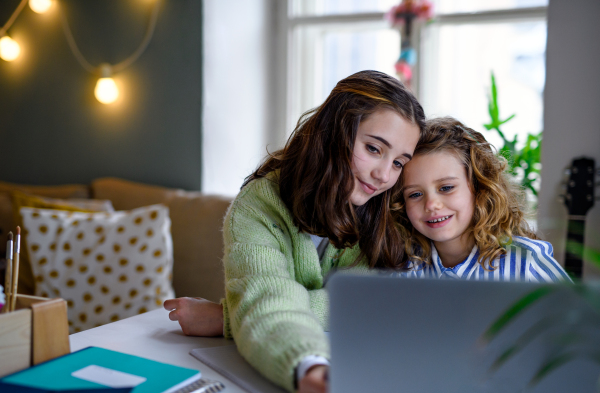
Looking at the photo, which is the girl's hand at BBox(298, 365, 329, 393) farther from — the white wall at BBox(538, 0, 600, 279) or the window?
the window

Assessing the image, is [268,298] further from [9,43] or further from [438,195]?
[9,43]

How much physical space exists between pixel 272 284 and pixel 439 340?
374 millimetres

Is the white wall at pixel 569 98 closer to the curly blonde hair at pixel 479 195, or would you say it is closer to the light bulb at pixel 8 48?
the curly blonde hair at pixel 479 195

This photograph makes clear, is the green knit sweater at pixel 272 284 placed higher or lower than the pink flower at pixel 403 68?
lower

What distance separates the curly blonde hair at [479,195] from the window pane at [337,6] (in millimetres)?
1510


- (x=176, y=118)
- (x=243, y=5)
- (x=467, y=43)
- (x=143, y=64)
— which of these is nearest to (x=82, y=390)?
(x=176, y=118)

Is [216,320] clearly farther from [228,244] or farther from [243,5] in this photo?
[243,5]

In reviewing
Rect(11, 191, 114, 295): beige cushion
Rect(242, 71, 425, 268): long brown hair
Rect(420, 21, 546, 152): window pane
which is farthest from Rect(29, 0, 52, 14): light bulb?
Rect(242, 71, 425, 268): long brown hair

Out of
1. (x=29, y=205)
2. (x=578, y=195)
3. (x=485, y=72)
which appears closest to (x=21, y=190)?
(x=29, y=205)

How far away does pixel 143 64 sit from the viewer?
2.34 metres

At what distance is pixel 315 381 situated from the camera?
22.2 inches

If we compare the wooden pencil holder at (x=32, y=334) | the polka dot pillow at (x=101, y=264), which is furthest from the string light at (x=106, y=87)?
the wooden pencil holder at (x=32, y=334)

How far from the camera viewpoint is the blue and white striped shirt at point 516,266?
107 cm

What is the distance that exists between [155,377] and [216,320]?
25cm
